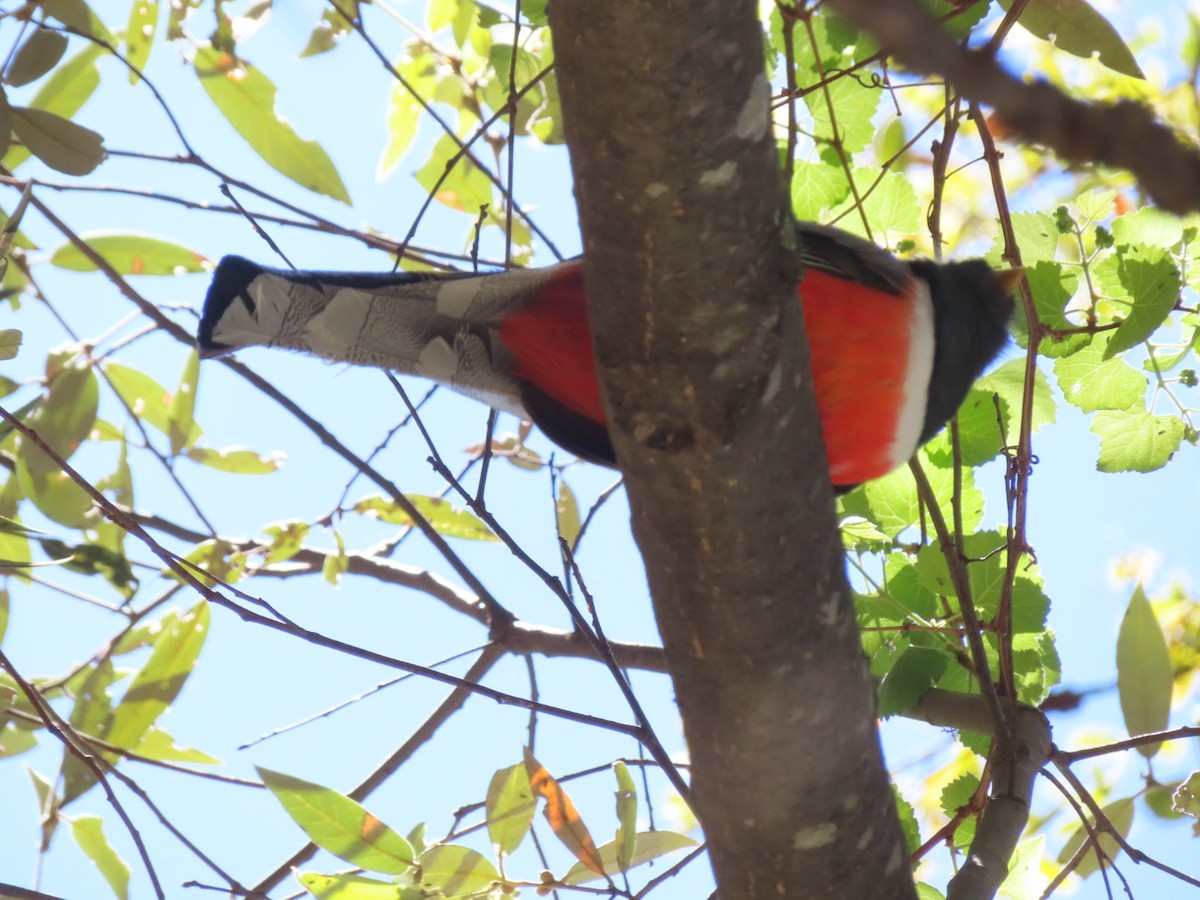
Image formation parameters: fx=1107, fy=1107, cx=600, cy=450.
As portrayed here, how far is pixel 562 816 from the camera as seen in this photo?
1.75 m

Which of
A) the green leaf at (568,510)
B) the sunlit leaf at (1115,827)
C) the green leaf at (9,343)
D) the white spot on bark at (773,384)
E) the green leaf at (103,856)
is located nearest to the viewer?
the white spot on bark at (773,384)

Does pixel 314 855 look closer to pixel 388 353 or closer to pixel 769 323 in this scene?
pixel 388 353

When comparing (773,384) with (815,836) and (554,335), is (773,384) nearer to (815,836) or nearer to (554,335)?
(815,836)

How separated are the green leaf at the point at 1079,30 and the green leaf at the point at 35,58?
1.68 meters

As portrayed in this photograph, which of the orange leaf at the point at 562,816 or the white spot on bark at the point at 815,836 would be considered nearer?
the white spot on bark at the point at 815,836

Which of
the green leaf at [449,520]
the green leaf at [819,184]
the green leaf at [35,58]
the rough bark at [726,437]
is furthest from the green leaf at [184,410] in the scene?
the rough bark at [726,437]

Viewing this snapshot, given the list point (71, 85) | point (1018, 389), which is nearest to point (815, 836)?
point (1018, 389)

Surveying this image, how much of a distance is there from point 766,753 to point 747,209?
622 mm

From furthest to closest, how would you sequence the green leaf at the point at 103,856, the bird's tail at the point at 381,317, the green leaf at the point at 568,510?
the green leaf at the point at 568,510
the green leaf at the point at 103,856
the bird's tail at the point at 381,317

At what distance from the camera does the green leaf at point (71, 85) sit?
241 centimetres

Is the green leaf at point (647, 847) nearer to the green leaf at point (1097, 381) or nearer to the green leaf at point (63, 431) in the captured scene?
the green leaf at point (1097, 381)

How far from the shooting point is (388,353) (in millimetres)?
1861

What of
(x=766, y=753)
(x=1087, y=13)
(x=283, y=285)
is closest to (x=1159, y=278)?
(x=1087, y=13)

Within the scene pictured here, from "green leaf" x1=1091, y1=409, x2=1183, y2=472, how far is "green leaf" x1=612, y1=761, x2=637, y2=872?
3.25 ft
